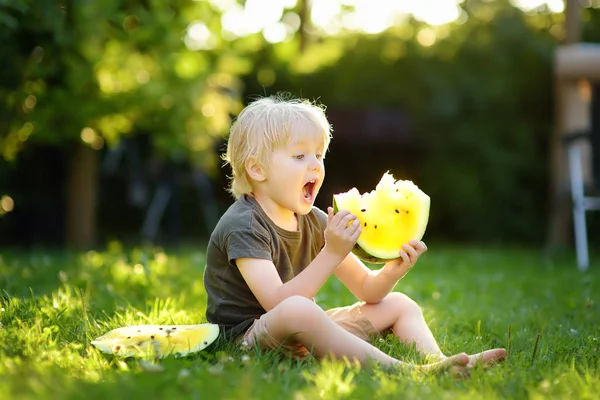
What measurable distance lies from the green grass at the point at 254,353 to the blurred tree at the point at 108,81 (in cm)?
156

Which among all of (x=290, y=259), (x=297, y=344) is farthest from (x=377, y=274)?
(x=297, y=344)

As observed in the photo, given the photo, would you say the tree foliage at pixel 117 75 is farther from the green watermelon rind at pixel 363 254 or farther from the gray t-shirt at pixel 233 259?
the green watermelon rind at pixel 363 254

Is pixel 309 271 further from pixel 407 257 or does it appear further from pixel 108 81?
pixel 108 81

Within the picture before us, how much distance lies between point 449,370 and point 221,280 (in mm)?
959

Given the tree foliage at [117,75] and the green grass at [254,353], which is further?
the tree foliage at [117,75]

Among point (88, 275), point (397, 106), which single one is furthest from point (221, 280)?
point (397, 106)

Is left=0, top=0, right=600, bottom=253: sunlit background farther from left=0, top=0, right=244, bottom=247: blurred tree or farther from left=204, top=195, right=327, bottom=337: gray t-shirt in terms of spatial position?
left=204, top=195, right=327, bottom=337: gray t-shirt

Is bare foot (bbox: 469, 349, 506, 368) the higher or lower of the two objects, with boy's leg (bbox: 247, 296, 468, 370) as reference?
lower

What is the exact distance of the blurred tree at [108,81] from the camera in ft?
19.7

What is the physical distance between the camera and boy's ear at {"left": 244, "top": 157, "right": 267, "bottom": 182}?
9.97 ft

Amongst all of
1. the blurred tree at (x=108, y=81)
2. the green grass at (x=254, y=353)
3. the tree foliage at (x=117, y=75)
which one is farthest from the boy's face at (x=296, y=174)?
the tree foliage at (x=117, y=75)

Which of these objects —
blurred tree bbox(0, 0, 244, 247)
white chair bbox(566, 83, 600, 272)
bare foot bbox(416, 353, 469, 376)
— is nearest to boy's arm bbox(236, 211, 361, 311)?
bare foot bbox(416, 353, 469, 376)

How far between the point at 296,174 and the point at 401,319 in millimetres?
716

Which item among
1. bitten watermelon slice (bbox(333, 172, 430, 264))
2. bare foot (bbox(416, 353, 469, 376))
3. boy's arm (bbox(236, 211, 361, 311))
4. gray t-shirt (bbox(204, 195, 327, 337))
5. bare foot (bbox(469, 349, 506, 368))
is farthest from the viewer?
bitten watermelon slice (bbox(333, 172, 430, 264))
